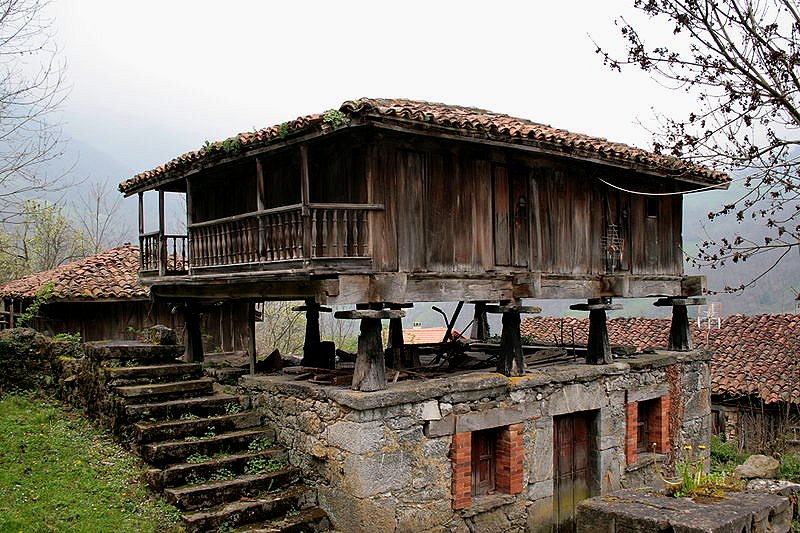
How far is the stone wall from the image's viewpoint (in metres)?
6.94

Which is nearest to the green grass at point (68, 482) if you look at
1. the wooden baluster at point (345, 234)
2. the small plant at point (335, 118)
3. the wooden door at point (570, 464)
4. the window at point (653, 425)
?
the wooden baluster at point (345, 234)

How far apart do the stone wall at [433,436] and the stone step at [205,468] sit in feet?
0.95

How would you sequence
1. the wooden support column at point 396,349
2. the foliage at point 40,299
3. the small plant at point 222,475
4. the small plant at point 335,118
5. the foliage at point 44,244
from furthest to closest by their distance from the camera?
the foliage at point 44,244 → the foliage at point 40,299 → the wooden support column at point 396,349 → the small plant at point 222,475 → the small plant at point 335,118

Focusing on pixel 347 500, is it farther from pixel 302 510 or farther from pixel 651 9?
pixel 651 9

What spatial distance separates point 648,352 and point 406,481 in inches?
230

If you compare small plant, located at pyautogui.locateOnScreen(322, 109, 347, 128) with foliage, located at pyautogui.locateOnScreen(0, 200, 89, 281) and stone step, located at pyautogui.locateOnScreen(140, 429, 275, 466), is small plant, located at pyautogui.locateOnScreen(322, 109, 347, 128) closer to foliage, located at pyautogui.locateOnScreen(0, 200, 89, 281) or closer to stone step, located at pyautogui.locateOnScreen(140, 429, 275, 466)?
stone step, located at pyautogui.locateOnScreen(140, 429, 275, 466)

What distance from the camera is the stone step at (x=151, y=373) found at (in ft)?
28.7

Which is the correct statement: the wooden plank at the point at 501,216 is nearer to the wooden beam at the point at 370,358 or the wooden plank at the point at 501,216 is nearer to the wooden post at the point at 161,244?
the wooden beam at the point at 370,358

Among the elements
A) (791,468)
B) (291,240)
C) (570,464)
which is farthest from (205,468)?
(791,468)

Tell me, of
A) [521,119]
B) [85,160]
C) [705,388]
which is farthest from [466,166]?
[85,160]

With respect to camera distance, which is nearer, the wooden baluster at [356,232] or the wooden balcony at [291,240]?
the wooden balcony at [291,240]

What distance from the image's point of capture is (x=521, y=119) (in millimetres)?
10805

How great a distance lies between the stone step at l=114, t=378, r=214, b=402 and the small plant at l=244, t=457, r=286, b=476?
164 cm

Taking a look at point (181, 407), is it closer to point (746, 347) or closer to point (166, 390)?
point (166, 390)
